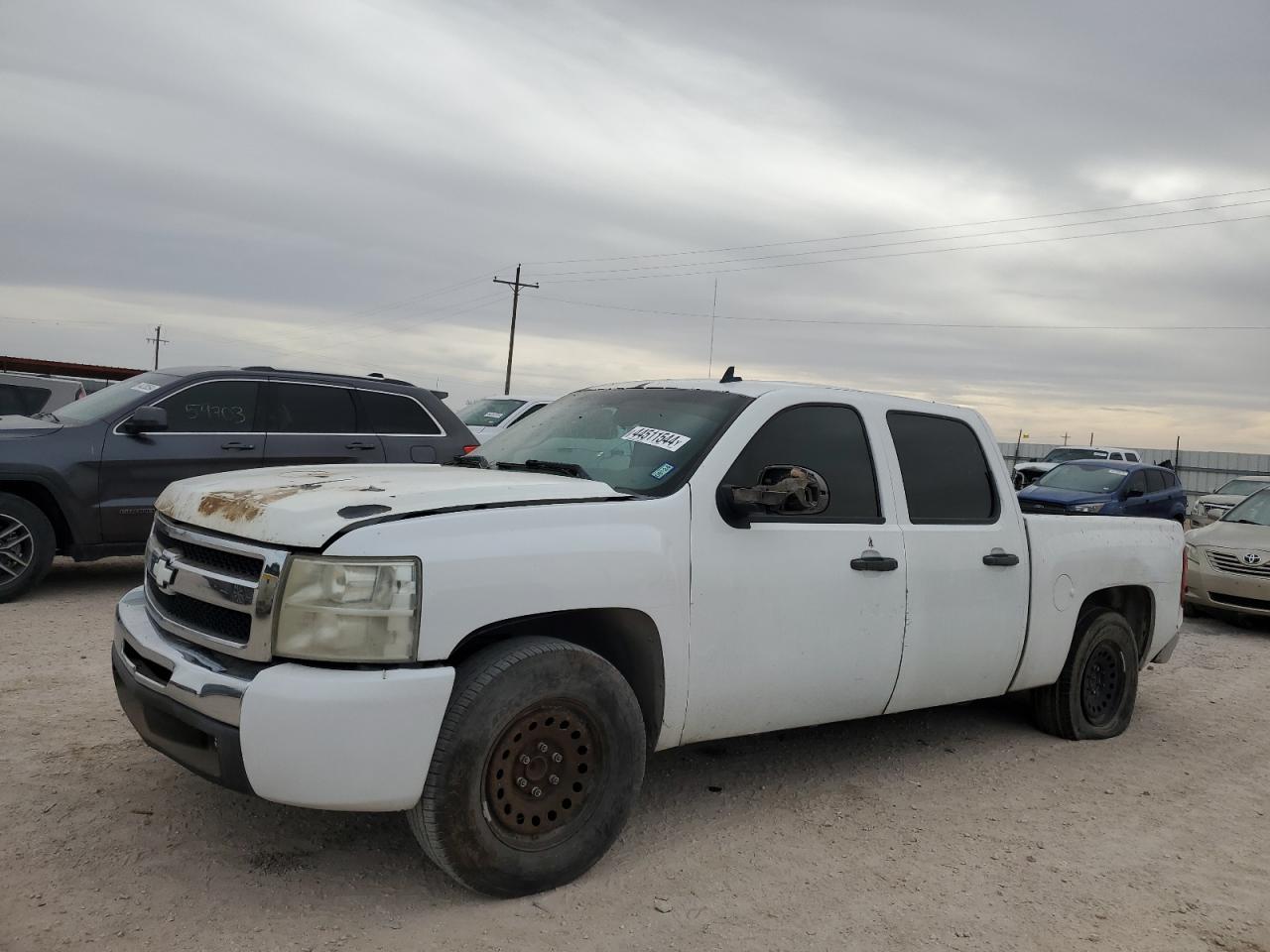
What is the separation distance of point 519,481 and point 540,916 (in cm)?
143

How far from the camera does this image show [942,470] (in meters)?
4.86

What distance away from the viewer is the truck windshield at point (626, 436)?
12.9 ft

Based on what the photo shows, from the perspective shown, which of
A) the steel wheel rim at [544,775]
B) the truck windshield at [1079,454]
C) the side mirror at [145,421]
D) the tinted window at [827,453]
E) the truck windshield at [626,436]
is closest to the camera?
the steel wheel rim at [544,775]

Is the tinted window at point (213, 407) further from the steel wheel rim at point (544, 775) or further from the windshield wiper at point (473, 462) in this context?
the steel wheel rim at point (544, 775)

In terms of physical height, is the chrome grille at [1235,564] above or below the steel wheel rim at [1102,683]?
Result: above

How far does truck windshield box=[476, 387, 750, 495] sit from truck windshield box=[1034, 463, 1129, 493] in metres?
14.3

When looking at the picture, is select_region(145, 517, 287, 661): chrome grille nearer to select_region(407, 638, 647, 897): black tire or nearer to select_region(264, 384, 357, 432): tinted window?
select_region(407, 638, 647, 897): black tire

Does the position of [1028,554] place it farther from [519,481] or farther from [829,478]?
[519,481]

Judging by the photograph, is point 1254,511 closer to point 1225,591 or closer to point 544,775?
point 1225,591

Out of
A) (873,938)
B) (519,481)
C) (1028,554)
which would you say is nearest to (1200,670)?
(1028,554)

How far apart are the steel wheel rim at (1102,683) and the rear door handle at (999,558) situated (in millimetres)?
1063

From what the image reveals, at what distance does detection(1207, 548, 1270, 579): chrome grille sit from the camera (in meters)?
9.87

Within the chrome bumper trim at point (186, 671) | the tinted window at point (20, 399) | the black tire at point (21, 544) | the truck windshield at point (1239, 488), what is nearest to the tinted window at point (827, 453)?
the chrome bumper trim at point (186, 671)

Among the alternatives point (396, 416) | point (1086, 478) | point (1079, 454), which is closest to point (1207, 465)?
point (1079, 454)
